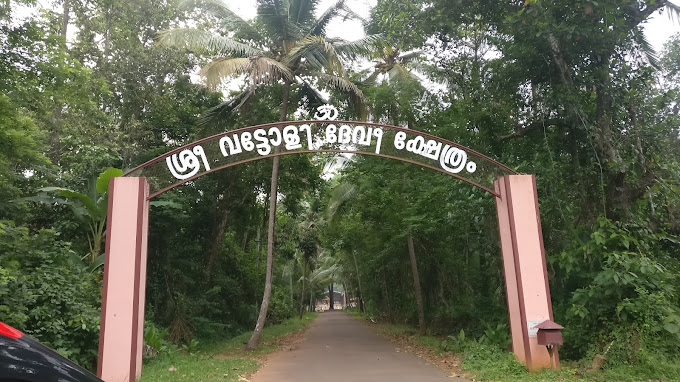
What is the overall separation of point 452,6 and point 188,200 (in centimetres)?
944

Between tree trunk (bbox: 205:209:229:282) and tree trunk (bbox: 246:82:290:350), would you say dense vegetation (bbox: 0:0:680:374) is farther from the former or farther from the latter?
tree trunk (bbox: 246:82:290:350)

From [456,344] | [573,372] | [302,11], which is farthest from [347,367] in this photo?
[302,11]

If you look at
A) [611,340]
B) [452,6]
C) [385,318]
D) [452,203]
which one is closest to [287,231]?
[385,318]

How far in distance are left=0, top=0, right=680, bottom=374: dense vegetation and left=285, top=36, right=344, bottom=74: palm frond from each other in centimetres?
10

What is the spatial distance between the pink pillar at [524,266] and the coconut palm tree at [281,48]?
582cm

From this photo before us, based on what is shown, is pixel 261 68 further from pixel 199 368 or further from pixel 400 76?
pixel 199 368

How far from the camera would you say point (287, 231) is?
2473 centimetres

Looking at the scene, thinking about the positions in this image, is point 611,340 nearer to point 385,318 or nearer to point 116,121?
point 116,121

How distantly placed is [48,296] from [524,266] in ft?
25.7

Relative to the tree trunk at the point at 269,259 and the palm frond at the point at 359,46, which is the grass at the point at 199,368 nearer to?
the tree trunk at the point at 269,259

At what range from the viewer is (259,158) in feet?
26.5

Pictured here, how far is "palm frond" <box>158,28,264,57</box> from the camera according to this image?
10867mm

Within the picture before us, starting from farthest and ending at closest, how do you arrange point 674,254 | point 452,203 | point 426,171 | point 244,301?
point 244,301, point 426,171, point 452,203, point 674,254

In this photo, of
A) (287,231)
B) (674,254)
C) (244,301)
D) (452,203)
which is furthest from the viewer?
(287,231)
